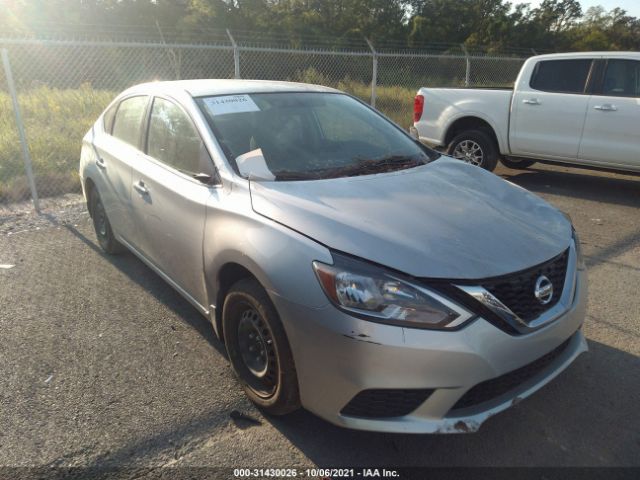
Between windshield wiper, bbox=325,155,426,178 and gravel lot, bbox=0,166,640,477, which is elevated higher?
windshield wiper, bbox=325,155,426,178

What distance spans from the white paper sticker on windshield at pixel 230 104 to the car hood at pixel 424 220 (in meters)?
0.75

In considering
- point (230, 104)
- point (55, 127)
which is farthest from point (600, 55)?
point (55, 127)

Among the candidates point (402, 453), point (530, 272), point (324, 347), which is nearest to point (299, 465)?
point (402, 453)

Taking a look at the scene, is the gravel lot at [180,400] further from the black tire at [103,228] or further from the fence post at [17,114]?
the fence post at [17,114]

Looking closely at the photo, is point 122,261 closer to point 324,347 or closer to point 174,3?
point 324,347

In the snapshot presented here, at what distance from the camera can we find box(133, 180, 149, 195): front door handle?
3.52 meters

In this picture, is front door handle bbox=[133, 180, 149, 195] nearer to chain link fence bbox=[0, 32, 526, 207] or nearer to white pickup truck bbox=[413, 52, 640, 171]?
chain link fence bbox=[0, 32, 526, 207]

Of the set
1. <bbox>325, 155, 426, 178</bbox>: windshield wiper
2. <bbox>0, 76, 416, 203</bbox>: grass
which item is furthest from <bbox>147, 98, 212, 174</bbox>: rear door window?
<bbox>0, 76, 416, 203</bbox>: grass

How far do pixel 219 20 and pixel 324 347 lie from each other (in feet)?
123

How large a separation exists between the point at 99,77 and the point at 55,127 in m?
4.83

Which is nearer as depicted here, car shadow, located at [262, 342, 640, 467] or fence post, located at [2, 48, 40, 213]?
car shadow, located at [262, 342, 640, 467]

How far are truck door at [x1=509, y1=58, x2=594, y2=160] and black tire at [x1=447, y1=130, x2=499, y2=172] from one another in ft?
1.02

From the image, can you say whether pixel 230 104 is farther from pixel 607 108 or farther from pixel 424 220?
pixel 607 108

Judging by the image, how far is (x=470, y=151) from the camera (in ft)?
25.0
